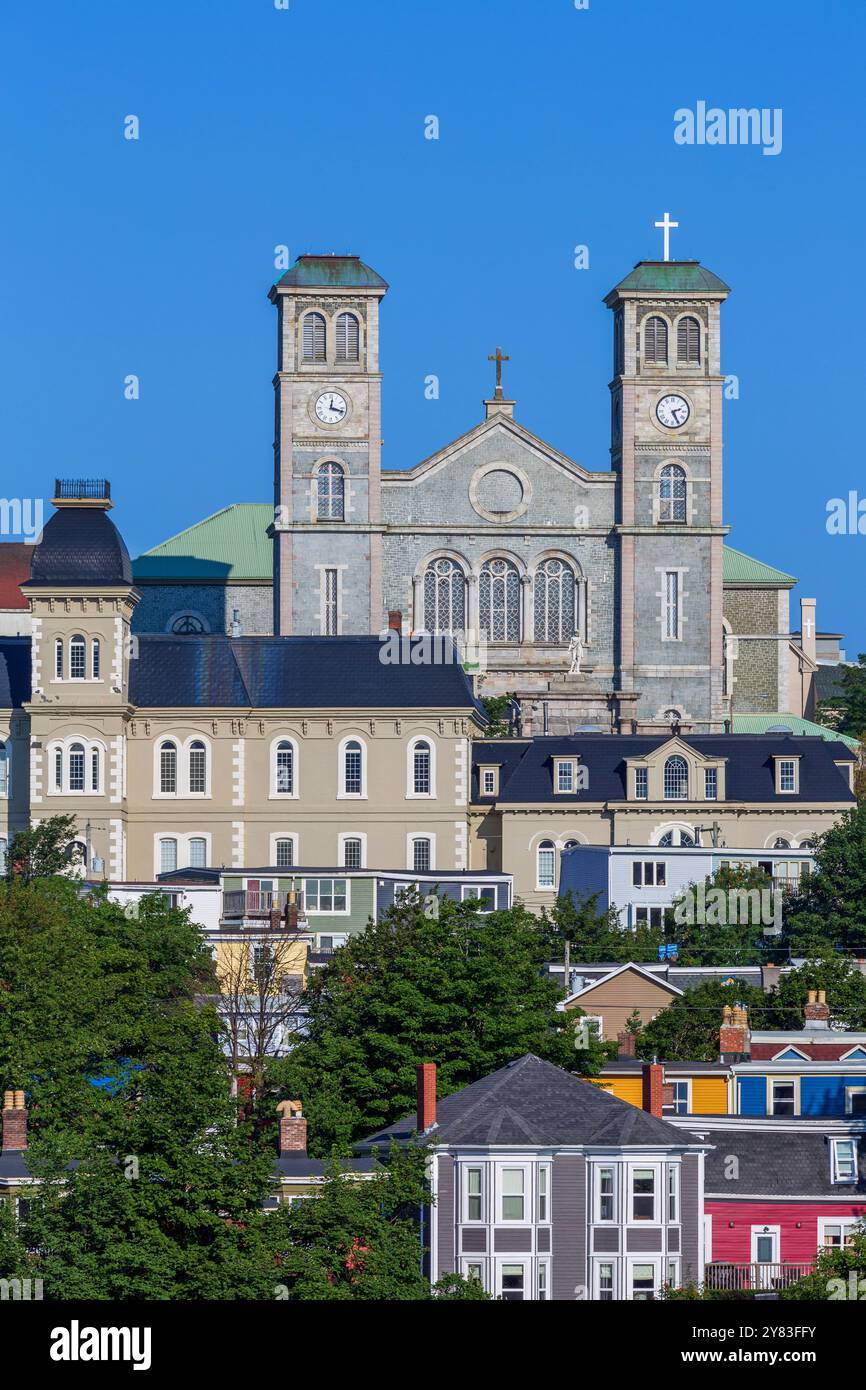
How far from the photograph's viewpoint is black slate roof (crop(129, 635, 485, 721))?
277 ft

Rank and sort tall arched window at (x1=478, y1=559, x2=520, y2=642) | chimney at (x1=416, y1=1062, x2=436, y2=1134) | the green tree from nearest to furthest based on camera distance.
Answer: chimney at (x1=416, y1=1062, x2=436, y2=1134) < the green tree < tall arched window at (x1=478, y1=559, x2=520, y2=642)

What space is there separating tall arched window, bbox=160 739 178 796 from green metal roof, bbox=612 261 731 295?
35.7 metres

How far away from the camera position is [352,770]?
84.4m

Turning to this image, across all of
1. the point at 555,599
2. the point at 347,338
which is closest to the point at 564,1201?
the point at 555,599

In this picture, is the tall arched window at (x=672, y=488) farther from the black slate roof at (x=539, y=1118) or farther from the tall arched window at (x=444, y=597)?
the black slate roof at (x=539, y=1118)

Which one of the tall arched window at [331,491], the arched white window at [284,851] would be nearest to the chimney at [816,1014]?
the arched white window at [284,851]

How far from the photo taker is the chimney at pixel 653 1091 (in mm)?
44500

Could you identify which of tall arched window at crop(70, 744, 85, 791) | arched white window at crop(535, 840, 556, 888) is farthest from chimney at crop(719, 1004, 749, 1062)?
tall arched window at crop(70, 744, 85, 791)

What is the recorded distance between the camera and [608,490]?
10906 cm

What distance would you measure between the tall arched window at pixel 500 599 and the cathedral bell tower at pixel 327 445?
185 inches

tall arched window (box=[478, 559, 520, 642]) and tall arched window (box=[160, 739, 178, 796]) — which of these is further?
tall arched window (box=[478, 559, 520, 642])

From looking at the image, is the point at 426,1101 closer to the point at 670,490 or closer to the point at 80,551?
the point at 80,551

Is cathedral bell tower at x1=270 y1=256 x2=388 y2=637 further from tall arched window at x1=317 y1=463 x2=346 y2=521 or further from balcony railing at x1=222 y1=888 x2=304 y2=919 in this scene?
balcony railing at x1=222 y1=888 x2=304 y2=919
